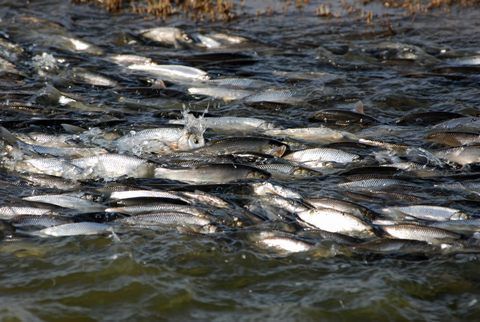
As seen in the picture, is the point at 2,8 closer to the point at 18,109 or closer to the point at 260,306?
the point at 18,109

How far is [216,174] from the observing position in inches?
315

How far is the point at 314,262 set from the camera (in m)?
6.52

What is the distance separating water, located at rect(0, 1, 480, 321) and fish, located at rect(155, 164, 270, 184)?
337 millimetres

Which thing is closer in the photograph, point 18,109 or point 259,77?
point 18,109

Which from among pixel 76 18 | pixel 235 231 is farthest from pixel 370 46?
pixel 235 231

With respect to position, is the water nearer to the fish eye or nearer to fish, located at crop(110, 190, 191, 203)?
fish, located at crop(110, 190, 191, 203)

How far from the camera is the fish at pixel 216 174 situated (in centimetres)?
798

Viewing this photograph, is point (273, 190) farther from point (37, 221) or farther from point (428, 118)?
point (428, 118)

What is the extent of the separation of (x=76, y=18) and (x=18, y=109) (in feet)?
20.8

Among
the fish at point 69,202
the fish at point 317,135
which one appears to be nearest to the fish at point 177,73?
the fish at point 317,135

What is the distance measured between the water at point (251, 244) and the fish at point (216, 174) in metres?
0.34

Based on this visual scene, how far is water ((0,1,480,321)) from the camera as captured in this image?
6074 mm

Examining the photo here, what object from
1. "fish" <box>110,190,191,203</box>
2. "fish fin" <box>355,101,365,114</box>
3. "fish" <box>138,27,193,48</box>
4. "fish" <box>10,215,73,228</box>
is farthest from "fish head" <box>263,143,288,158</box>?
"fish" <box>138,27,193,48</box>

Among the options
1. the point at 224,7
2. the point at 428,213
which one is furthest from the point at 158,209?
the point at 224,7
